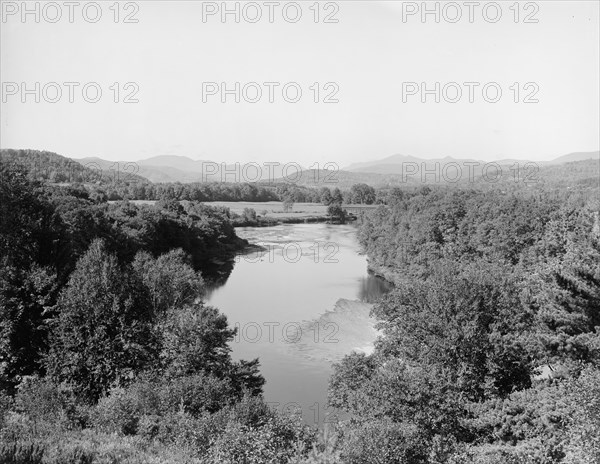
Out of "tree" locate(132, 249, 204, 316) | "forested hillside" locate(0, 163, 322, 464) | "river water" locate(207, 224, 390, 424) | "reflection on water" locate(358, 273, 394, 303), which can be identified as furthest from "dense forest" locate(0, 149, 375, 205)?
"forested hillside" locate(0, 163, 322, 464)

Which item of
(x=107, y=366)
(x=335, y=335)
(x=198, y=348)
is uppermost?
(x=198, y=348)

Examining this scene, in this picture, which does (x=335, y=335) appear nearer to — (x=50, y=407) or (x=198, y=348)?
(x=198, y=348)

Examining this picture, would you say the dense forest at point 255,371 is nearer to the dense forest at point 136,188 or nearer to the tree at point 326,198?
the dense forest at point 136,188

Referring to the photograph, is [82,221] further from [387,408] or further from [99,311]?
[387,408]

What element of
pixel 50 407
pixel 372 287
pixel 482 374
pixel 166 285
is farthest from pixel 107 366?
pixel 372 287

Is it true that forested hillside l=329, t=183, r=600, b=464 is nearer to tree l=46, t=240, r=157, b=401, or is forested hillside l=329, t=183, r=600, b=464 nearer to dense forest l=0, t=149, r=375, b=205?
tree l=46, t=240, r=157, b=401

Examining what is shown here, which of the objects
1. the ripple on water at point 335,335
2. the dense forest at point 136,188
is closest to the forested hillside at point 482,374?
the ripple on water at point 335,335
